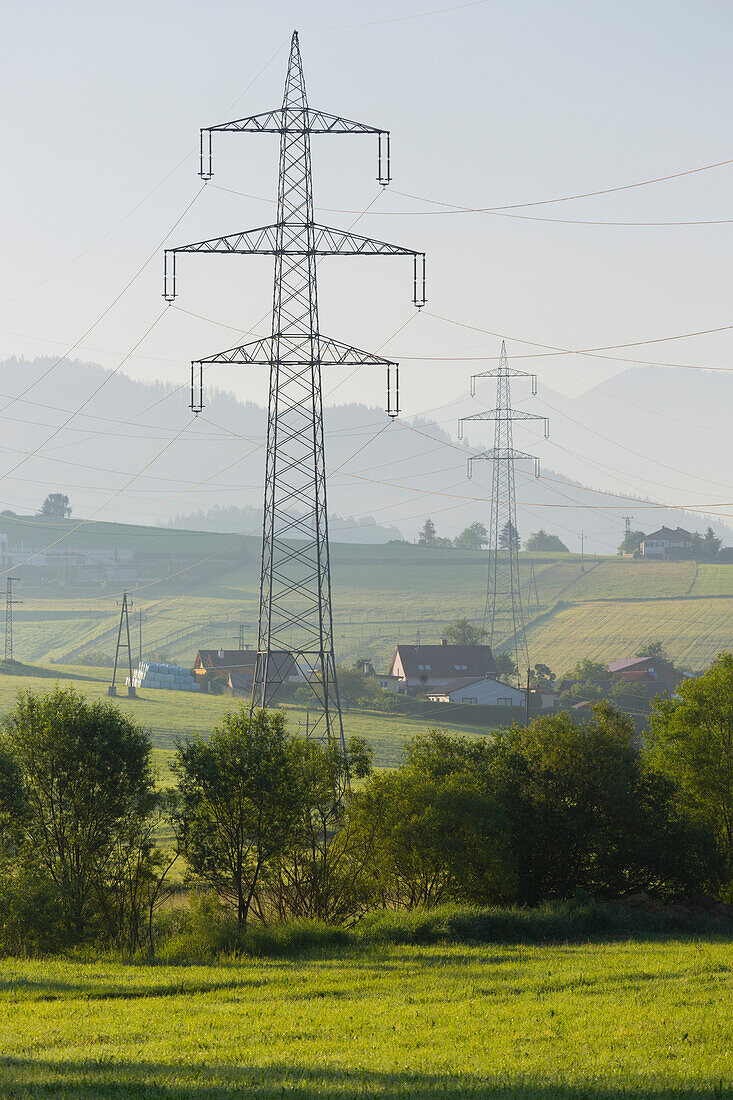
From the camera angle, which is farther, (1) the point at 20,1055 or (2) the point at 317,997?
(2) the point at 317,997

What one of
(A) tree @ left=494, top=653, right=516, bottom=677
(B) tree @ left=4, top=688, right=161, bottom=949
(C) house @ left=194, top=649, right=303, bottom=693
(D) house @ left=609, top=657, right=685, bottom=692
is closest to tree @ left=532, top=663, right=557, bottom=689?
(A) tree @ left=494, top=653, right=516, bottom=677

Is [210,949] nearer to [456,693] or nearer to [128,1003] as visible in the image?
[128,1003]

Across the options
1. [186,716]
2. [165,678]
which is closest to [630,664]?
[186,716]

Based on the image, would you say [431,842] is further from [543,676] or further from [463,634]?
[463,634]

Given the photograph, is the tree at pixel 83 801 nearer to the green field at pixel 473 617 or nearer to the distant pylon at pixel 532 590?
the green field at pixel 473 617

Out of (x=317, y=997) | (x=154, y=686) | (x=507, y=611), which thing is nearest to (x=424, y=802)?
(x=317, y=997)

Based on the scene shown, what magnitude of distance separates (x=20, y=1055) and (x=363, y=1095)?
5727 mm

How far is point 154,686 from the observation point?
125 m

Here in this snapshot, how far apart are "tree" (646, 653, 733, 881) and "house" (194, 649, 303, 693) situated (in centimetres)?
8449

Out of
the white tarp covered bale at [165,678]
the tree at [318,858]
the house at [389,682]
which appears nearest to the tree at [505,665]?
the house at [389,682]

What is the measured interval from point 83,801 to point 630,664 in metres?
97.5

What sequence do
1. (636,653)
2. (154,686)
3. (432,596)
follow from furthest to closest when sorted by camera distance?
(432,596) < (636,653) < (154,686)

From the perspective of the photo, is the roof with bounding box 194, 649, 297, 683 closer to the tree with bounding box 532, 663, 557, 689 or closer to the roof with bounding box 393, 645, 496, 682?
the roof with bounding box 393, 645, 496, 682

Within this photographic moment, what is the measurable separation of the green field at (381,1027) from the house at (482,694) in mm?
86753
